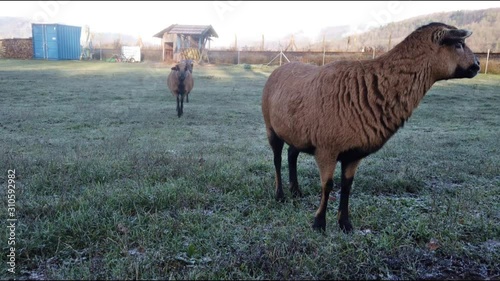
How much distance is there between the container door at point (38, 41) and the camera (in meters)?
35.3

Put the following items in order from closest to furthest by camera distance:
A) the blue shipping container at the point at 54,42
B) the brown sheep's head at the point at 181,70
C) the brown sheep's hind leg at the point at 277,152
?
the brown sheep's hind leg at the point at 277,152 → the brown sheep's head at the point at 181,70 → the blue shipping container at the point at 54,42

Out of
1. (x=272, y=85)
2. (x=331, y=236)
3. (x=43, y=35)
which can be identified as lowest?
(x=331, y=236)

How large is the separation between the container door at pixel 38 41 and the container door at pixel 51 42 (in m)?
0.43

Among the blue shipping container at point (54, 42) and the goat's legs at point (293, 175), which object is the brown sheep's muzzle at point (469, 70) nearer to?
the goat's legs at point (293, 175)

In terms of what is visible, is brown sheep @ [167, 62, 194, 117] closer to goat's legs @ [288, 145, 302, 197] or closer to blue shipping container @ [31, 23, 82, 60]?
goat's legs @ [288, 145, 302, 197]

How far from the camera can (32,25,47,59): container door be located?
116 ft

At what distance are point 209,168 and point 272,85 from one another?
5.11 feet

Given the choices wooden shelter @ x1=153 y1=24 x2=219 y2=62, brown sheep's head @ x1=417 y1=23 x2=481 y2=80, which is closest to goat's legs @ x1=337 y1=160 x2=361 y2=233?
brown sheep's head @ x1=417 y1=23 x2=481 y2=80

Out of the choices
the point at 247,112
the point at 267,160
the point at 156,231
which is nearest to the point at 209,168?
the point at 267,160

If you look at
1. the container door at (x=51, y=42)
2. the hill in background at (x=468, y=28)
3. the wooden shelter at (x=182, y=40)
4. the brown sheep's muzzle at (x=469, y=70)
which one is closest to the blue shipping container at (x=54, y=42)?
the container door at (x=51, y=42)

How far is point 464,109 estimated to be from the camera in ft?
43.0

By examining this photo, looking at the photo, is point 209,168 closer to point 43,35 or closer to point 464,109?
point 464,109

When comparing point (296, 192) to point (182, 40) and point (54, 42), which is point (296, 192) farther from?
point (54, 42)

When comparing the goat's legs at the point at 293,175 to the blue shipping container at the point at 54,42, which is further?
the blue shipping container at the point at 54,42
